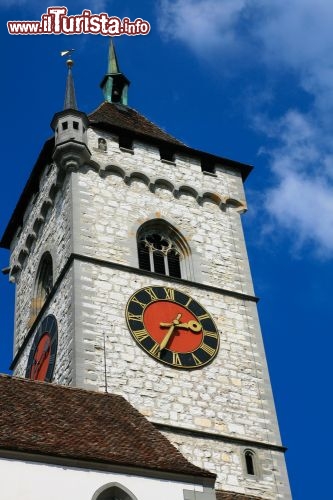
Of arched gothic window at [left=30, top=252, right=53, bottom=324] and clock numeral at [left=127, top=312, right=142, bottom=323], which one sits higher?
arched gothic window at [left=30, top=252, right=53, bottom=324]

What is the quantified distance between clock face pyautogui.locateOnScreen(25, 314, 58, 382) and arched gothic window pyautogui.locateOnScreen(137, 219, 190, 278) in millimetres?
2425

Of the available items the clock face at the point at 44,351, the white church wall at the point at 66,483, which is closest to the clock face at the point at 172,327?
the clock face at the point at 44,351

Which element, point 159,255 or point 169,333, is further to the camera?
point 159,255

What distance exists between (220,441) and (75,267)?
4.86 m

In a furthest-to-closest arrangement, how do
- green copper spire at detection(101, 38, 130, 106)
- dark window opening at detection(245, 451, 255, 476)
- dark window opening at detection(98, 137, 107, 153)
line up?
1. green copper spire at detection(101, 38, 130, 106)
2. dark window opening at detection(98, 137, 107, 153)
3. dark window opening at detection(245, 451, 255, 476)

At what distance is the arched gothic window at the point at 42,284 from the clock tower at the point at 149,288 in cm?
4

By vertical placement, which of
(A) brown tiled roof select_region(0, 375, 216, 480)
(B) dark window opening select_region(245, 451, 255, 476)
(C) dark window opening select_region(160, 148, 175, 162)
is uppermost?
(C) dark window opening select_region(160, 148, 175, 162)

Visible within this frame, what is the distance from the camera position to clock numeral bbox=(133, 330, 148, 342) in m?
22.8

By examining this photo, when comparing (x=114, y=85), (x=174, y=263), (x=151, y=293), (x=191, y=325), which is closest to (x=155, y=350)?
(x=191, y=325)

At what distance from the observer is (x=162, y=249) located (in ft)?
84.0

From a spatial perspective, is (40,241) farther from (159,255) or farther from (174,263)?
(174,263)

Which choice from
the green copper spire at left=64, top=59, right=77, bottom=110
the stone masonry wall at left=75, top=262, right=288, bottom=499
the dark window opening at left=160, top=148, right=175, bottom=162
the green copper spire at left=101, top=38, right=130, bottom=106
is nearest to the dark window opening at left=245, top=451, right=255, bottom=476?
the stone masonry wall at left=75, top=262, right=288, bottom=499

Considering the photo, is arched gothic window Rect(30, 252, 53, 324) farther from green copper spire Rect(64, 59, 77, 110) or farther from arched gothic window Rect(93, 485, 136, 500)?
arched gothic window Rect(93, 485, 136, 500)

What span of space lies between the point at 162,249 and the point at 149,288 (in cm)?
179
